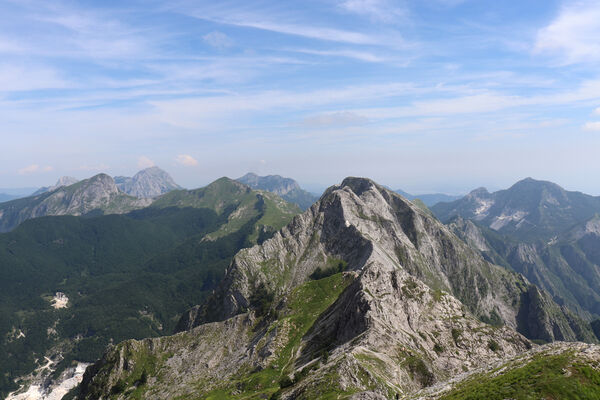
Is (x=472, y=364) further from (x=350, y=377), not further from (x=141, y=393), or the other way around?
(x=141, y=393)

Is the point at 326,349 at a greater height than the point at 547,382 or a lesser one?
lesser

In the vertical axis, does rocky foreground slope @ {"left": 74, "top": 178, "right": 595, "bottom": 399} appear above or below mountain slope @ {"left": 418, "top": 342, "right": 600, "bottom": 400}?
below

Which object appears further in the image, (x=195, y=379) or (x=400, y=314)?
(x=195, y=379)

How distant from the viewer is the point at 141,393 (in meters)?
118

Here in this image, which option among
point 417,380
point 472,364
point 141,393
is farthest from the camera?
point 141,393

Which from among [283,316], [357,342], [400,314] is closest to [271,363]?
[283,316]

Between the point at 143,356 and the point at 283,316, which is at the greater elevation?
the point at 283,316

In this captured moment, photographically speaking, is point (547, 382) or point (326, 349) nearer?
point (547, 382)

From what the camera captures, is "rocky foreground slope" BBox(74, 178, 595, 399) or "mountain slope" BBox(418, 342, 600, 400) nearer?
"mountain slope" BBox(418, 342, 600, 400)

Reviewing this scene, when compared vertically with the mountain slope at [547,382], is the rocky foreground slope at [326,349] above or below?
below

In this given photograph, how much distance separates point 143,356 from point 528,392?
139757 millimetres

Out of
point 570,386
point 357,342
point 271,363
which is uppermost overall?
point 570,386

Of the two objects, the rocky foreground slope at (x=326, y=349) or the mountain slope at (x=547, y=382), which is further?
the rocky foreground slope at (x=326, y=349)

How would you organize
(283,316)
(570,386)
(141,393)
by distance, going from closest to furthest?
(570,386) → (141,393) → (283,316)
